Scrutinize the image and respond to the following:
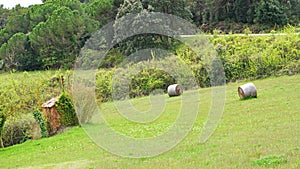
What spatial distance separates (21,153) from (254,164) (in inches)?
329

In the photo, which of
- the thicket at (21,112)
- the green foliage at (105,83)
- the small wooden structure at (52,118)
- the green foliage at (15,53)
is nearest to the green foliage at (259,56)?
the green foliage at (105,83)

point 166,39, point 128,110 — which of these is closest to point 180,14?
point 166,39

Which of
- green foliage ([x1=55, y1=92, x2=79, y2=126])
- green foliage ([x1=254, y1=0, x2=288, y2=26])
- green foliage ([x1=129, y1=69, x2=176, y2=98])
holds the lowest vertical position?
green foliage ([x1=129, y1=69, x2=176, y2=98])

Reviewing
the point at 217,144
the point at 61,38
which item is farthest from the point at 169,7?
the point at 217,144

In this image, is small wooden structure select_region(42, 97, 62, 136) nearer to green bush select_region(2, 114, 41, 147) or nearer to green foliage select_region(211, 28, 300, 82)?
green bush select_region(2, 114, 41, 147)

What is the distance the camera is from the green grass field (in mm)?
8266

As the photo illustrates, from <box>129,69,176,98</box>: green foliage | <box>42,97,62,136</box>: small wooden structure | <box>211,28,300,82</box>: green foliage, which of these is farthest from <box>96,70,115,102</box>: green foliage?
<box>42,97,62,136</box>: small wooden structure

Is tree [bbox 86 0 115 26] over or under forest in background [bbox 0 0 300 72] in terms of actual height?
over

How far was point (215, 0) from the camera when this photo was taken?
4528 centimetres

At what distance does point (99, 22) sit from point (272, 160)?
122 ft

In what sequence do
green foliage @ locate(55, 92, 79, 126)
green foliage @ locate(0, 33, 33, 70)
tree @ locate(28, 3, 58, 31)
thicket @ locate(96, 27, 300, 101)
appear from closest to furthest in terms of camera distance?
green foliage @ locate(55, 92, 79, 126) → thicket @ locate(96, 27, 300, 101) → green foliage @ locate(0, 33, 33, 70) → tree @ locate(28, 3, 58, 31)

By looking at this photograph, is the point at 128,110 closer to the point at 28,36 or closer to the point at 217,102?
the point at 217,102

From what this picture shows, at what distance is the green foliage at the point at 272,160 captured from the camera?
24.5 ft

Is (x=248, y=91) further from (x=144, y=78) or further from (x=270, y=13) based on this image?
(x=270, y=13)
